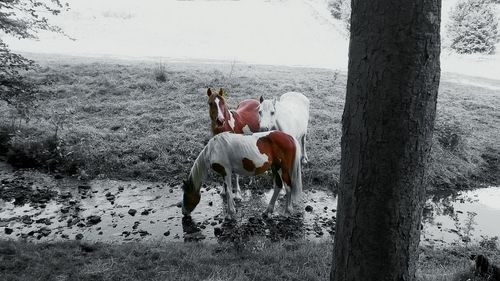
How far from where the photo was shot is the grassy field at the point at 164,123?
9.39 metres

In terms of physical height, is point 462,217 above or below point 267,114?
below

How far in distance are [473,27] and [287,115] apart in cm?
2305

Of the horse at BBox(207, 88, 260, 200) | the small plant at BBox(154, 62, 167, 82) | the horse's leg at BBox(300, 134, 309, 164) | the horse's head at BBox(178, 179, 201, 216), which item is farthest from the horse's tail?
the small plant at BBox(154, 62, 167, 82)

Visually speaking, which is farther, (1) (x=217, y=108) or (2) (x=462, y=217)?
(2) (x=462, y=217)

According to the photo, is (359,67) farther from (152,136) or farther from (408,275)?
(152,136)

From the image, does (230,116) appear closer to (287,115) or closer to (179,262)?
(287,115)

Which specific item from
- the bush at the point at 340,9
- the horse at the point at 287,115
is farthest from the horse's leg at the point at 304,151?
the bush at the point at 340,9

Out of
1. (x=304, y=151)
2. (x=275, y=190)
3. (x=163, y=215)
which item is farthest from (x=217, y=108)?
(x=304, y=151)

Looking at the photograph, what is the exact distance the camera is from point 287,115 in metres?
8.80

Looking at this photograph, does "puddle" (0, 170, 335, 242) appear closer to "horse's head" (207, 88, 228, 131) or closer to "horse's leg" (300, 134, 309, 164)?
"horse's leg" (300, 134, 309, 164)

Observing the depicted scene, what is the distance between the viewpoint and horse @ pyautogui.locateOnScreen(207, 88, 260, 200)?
767 cm

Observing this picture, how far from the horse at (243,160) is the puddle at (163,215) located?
0.48 m

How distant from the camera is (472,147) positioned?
443 inches

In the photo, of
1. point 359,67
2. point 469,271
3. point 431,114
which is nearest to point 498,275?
point 469,271
